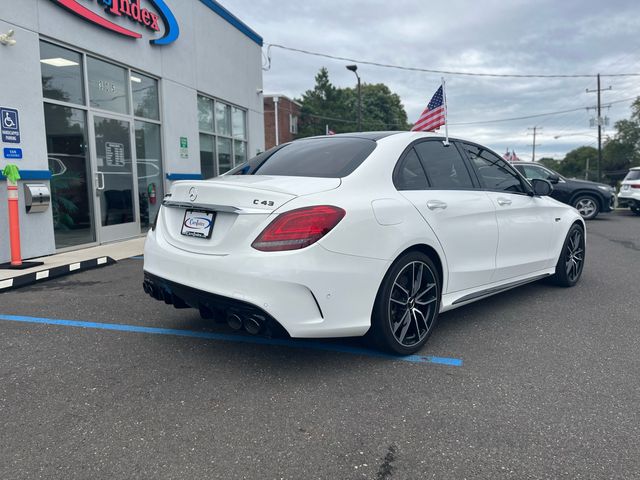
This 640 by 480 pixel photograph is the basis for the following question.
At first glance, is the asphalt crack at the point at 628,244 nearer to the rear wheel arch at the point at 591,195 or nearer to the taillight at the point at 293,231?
the rear wheel arch at the point at 591,195

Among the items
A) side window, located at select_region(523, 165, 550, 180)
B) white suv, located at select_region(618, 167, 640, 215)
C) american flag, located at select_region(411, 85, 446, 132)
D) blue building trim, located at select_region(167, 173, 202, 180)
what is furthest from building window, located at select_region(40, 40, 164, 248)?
white suv, located at select_region(618, 167, 640, 215)

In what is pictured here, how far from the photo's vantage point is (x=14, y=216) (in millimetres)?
6375

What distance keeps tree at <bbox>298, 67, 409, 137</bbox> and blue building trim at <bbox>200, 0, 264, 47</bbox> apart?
3016 cm

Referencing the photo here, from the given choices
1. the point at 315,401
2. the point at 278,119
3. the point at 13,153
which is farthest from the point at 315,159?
the point at 278,119

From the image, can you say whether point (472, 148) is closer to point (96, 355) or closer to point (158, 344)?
point (158, 344)

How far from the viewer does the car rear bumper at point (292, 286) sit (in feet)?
9.23

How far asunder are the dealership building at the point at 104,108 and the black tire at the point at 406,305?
231 inches

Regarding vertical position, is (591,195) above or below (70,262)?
above

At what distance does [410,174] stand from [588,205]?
13.1 m

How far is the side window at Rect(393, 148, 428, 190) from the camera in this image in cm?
352

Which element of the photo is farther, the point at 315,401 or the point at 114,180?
the point at 114,180

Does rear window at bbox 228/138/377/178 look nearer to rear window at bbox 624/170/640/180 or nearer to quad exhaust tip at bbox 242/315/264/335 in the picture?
quad exhaust tip at bbox 242/315/264/335

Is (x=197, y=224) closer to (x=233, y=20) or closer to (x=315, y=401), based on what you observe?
(x=315, y=401)

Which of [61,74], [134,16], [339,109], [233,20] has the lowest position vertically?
[61,74]
